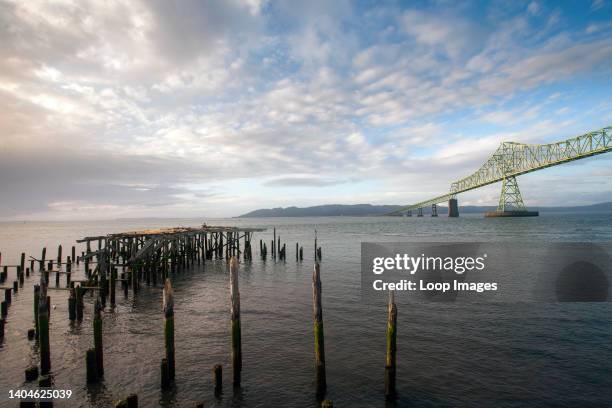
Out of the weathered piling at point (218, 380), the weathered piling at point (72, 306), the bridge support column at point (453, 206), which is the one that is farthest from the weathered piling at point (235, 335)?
the bridge support column at point (453, 206)

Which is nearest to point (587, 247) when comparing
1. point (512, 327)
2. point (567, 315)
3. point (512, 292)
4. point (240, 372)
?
point (512, 292)

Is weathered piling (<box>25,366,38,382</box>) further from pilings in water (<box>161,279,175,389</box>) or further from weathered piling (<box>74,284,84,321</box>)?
weathered piling (<box>74,284,84,321</box>)

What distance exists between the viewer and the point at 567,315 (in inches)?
690

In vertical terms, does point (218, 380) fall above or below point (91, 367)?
below

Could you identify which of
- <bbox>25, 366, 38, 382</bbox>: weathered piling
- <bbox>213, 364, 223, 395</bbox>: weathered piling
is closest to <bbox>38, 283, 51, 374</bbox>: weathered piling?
<bbox>25, 366, 38, 382</bbox>: weathered piling

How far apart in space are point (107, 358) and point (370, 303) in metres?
12.8

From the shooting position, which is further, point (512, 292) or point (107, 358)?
point (512, 292)

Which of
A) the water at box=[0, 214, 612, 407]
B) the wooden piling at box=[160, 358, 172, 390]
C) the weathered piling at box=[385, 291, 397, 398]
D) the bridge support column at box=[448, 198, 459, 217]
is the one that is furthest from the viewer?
the bridge support column at box=[448, 198, 459, 217]

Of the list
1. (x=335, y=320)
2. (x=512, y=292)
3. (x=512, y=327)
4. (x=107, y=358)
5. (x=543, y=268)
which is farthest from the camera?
(x=543, y=268)

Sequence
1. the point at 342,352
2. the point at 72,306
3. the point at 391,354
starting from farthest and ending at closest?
the point at 72,306, the point at 342,352, the point at 391,354

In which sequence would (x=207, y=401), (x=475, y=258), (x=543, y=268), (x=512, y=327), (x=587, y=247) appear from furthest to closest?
A: (x=587, y=247) → (x=475, y=258) → (x=543, y=268) → (x=512, y=327) → (x=207, y=401)

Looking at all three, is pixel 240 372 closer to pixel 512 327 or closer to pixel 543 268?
pixel 512 327

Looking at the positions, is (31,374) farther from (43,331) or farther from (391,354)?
(391,354)

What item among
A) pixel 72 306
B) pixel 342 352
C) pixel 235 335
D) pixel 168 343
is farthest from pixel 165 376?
pixel 72 306
